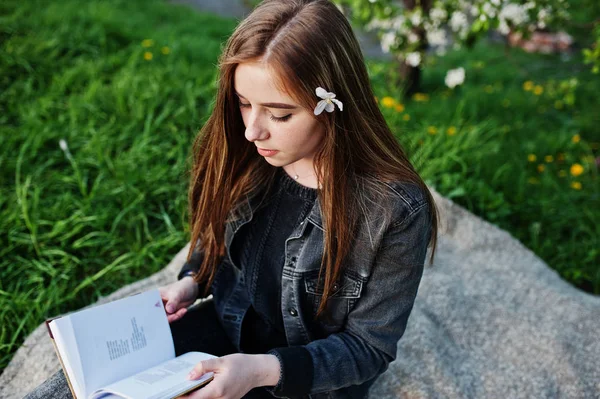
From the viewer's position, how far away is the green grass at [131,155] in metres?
2.35

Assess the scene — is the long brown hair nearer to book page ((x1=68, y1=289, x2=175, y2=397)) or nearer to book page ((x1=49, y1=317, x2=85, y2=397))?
book page ((x1=68, y1=289, x2=175, y2=397))

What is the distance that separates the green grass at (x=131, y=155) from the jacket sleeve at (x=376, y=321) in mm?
1124

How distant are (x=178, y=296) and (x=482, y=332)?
1113 millimetres

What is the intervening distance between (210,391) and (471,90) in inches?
132

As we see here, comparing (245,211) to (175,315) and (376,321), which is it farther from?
(376,321)

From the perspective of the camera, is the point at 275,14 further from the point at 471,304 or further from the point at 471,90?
the point at 471,90

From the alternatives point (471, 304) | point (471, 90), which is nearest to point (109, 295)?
point (471, 304)

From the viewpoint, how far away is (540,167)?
3170mm

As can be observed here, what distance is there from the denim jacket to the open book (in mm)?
255

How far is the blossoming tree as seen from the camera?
8.80ft

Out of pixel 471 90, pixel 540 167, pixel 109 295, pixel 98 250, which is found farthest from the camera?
pixel 471 90

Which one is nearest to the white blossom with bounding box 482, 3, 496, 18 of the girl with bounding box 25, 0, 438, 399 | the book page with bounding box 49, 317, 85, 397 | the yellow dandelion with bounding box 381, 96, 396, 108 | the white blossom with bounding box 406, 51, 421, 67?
the white blossom with bounding box 406, 51, 421, 67

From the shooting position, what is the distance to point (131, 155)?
2811 mm

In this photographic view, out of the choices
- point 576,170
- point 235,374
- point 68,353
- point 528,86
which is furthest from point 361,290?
point 528,86
